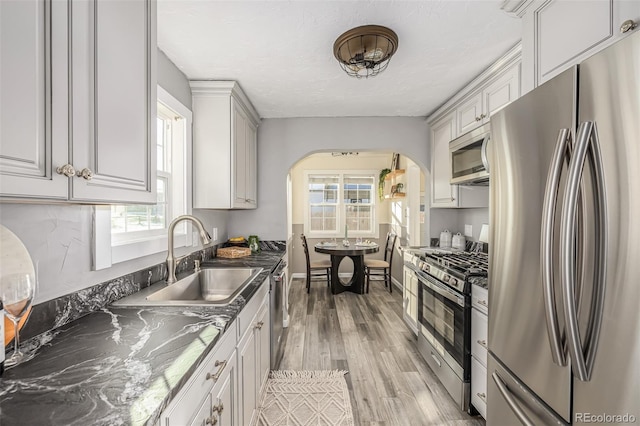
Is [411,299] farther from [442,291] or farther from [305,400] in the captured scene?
[305,400]

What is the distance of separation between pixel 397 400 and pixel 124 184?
2149 millimetres

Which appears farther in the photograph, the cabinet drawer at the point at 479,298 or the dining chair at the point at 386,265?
the dining chair at the point at 386,265

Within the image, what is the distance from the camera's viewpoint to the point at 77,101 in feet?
2.83

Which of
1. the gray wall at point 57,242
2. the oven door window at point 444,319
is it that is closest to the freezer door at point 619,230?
the oven door window at point 444,319

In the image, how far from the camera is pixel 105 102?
0.97 metres

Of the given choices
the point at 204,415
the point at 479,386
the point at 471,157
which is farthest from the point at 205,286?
the point at 471,157

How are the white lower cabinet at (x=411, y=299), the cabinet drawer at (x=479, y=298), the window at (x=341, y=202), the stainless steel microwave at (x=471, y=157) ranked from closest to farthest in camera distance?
the cabinet drawer at (x=479, y=298), the stainless steel microwave at (x=471, y=157), the white lower cabinet at (x=411, y=299), the window at (x=341, y=202)

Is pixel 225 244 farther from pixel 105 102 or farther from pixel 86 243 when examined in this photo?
pixel 105 102

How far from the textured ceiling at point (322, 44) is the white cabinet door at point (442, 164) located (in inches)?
11.7

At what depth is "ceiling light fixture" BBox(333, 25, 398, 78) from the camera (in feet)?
6.05

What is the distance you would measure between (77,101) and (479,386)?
2.37 m

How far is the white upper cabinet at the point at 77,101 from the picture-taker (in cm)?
70

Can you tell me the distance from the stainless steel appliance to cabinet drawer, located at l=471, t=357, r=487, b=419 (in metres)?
0.04

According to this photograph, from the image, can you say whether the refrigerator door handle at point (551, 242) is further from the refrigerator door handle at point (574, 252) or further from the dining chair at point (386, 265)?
the dining chair at point (386, 265)
